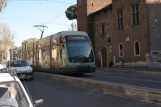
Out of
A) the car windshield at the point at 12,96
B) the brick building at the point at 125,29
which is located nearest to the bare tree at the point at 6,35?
the brick building at the point at 125,29

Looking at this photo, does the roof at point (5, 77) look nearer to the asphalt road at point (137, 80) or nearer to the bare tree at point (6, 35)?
the asphalt road at point (137, 80)

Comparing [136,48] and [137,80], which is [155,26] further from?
[137,80]

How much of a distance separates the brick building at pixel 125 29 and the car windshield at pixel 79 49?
14.1 metres

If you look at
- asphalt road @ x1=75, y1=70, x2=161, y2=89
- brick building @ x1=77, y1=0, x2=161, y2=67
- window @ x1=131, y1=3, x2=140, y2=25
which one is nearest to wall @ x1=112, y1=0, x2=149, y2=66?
brick building @ x1=77, y1=0, x2=161, y2=67

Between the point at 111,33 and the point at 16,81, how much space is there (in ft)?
145

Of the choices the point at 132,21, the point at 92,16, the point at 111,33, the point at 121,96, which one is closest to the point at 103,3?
the point at 92,16

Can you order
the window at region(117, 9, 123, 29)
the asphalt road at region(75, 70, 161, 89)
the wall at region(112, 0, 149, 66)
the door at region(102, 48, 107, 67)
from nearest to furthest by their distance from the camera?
the asphalt road at region(75, 70, 161, 89) → the wall at region(112, 0, 149, 66) → the window at region(117, 9, 123, 29) → the door at region(102, 48, 107, 67)

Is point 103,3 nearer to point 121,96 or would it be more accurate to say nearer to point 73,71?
point 73,71

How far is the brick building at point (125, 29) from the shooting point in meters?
38.5

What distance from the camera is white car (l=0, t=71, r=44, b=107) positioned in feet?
17.7

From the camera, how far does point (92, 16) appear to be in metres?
57.7

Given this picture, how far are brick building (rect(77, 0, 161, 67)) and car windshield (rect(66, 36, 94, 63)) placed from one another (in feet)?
46.4

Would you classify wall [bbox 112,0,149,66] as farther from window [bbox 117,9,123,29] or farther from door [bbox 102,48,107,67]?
door [bbox 102,48,107,67]

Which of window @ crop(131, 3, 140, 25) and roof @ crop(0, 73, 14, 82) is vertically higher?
window @ crop(131, 3, 140, 25)
